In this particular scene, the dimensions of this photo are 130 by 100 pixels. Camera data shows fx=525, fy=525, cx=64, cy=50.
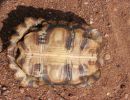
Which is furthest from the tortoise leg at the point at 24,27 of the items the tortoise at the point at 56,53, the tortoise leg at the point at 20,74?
the tortoise leg at the point at 20,74

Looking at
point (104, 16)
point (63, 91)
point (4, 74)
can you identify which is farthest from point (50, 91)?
point (104, 16)

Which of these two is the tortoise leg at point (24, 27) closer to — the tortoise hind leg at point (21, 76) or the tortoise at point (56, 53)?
the tortoise at point (56, 53)

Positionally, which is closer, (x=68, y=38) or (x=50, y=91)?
(x=68, y=38)

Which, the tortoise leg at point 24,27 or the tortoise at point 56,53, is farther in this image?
the tortoise leg at point 24,27

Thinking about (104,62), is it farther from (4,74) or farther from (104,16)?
(4,74)

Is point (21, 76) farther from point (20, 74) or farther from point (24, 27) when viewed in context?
point (24, 27)

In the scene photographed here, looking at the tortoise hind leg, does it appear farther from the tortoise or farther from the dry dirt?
the dry dirt
